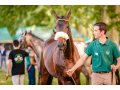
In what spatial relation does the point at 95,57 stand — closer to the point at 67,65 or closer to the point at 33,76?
the point at 67,65

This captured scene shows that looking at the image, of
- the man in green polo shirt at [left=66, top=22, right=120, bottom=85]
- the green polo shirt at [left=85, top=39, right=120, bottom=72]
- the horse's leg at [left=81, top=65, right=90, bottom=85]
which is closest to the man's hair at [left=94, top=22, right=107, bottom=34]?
the man in green polo shirt at [left=66, top=22, right=120, bottom=85]

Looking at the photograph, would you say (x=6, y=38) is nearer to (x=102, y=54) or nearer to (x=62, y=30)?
(x=62, y=30)

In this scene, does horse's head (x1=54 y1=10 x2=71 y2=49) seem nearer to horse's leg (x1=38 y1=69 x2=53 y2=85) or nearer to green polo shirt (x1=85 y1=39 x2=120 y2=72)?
green polo shirt (x1=85 y1=39 x2=120 y2=72)

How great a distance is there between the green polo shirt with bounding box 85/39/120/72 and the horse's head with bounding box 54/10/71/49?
0.34 metres

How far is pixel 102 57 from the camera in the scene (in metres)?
4.39

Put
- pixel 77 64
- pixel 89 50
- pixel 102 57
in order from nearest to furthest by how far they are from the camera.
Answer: pixel 89 50 → pixel 102 57 → pixel 77 64

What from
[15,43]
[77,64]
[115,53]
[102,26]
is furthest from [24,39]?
[115,53]

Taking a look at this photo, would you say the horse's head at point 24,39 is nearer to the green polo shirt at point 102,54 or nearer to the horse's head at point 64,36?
the horse's head at point 64,36

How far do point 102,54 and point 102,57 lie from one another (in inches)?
1.5

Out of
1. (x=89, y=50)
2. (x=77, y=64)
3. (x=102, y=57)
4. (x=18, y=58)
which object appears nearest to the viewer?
(x=89, y=50)

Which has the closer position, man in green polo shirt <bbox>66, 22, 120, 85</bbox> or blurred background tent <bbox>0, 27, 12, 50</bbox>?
man in green polo shirt <bbox>66, 22, 120, 85</bbox>

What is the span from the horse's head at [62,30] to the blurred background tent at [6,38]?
24.2 inches

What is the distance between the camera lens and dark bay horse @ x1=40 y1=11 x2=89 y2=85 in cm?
451

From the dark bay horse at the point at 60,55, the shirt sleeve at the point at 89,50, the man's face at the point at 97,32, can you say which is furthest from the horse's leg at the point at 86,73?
the man's face at the point at 97,32
